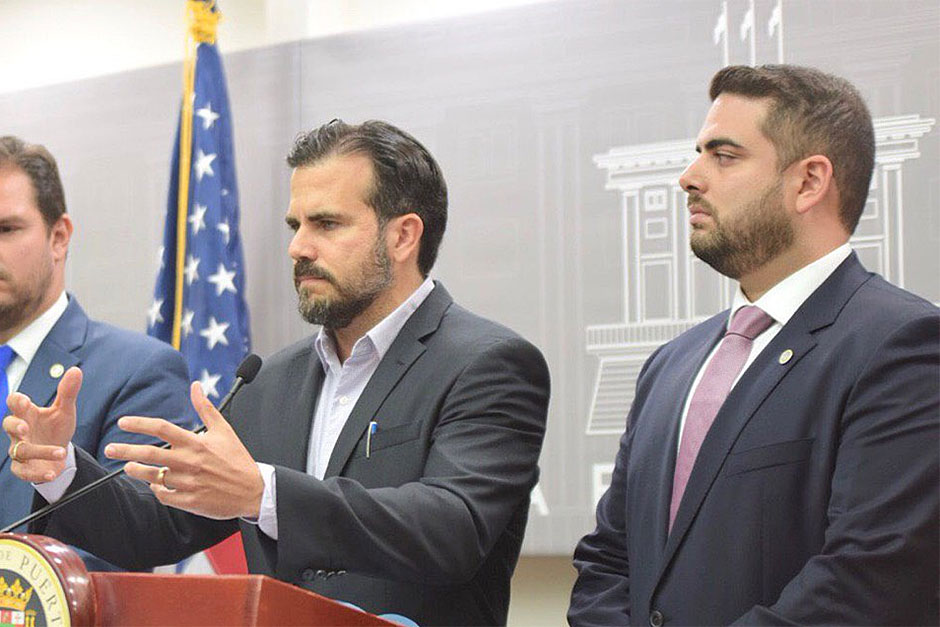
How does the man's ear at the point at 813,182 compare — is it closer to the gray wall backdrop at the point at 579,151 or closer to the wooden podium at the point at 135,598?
the wooden podium at the point at 135,598

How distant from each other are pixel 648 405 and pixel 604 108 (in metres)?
2.10

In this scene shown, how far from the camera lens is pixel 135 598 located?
1.81m

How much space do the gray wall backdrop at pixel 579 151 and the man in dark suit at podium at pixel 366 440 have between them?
1.45 m

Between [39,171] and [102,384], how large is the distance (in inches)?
29.5

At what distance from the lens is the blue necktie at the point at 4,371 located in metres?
3.47

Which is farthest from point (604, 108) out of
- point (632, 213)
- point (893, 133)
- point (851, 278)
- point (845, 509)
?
point (845, 509)

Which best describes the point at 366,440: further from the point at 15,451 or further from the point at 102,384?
the point at 102,384

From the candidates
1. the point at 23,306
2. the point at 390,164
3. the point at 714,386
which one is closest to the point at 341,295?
the point at 390,164

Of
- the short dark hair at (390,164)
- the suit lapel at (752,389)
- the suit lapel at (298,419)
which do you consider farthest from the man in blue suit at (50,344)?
the suit lapel at (752,389)

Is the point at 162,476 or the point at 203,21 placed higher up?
the point at 203,21

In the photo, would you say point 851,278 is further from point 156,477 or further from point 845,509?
point 156,477

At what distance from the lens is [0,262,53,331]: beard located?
3562mm

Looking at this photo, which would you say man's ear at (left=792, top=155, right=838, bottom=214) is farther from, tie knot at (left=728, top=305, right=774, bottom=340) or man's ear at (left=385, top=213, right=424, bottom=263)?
man's ear at (left=385, top=213, right=424, bottom=263)

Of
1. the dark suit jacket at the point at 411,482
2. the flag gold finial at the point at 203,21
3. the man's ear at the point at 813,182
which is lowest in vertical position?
the dark suit jacket at the point at 411,482
